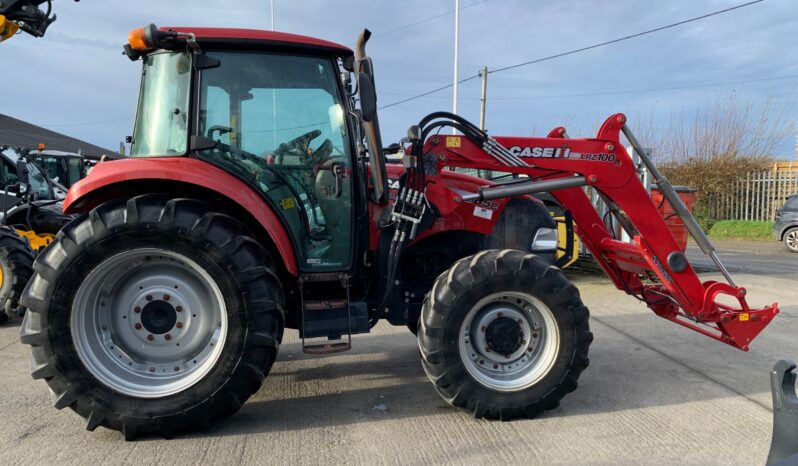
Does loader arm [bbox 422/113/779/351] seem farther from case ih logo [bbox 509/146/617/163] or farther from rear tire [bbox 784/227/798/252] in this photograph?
rear tire [bbox 784/227/798/252]

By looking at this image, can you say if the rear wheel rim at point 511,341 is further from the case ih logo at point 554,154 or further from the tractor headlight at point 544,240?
the case ih logo at point 554,154

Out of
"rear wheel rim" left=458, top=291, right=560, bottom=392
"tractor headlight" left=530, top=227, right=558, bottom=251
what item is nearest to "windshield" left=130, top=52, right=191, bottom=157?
"rear wheel rim" left=458, top=291, right=560, bottom=392

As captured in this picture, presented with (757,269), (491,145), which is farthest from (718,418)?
(757,269)

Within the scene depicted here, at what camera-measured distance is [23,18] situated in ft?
21.9

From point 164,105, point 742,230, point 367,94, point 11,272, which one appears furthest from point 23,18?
point 742,230

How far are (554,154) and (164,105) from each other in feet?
8.71

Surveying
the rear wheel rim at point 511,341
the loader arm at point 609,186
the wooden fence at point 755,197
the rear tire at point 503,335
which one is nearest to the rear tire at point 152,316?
the rear tire at point 503,335

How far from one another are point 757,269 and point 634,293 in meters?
7.87

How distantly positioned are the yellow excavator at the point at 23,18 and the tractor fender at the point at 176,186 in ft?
15.1

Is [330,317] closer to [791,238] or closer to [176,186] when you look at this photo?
[176,186]

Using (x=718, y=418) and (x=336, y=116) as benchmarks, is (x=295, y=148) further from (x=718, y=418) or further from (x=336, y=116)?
(x=718, y=418)

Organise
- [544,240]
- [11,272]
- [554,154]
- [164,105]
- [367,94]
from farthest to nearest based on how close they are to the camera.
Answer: [11,272], [544,240], [554,154], [164,105], [367,94]

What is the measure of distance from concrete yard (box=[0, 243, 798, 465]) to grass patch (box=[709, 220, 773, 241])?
46.4 ft

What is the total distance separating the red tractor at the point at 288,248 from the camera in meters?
3.14
